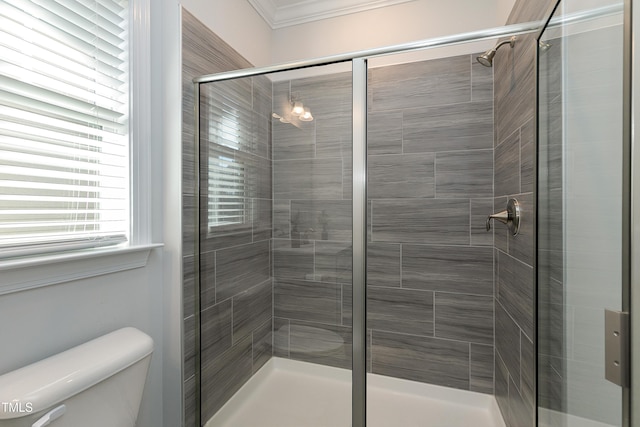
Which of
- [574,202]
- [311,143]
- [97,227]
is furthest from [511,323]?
[97,227]

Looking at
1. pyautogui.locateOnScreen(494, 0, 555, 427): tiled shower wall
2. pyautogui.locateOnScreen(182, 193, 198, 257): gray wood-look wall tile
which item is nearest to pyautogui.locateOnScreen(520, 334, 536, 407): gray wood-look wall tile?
pyautogui.locateOnScreen(494, 0, 555, 427): tiled shower wall

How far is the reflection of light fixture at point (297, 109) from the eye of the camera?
1209 mm

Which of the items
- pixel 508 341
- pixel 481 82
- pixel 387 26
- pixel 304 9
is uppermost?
pixel 304 9

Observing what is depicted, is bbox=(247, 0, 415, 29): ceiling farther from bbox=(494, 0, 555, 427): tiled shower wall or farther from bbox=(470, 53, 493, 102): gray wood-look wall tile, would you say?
bbox=(494, 0, 555, 427): tiled shower wall

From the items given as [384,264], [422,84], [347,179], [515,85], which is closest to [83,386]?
[347,179]

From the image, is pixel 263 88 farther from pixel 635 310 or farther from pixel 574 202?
pixel 635 310

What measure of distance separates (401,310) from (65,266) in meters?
1.66

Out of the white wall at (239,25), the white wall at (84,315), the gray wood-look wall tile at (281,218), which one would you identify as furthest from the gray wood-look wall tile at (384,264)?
the white wall at (239,25)

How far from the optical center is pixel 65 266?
3.06 ft

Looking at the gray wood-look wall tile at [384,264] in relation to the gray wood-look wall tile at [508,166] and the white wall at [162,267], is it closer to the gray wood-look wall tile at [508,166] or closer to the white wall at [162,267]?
the gray wood-look wall tile at [508,166]

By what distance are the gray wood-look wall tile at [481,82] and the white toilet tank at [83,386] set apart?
1.97 m

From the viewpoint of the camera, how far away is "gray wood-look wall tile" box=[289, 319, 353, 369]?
47.0 inches

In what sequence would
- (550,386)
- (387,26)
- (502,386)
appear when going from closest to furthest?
1. (550,386)
2. (502,386)
3. (387,26)

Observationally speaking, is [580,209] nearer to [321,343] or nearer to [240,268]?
[321,343]
